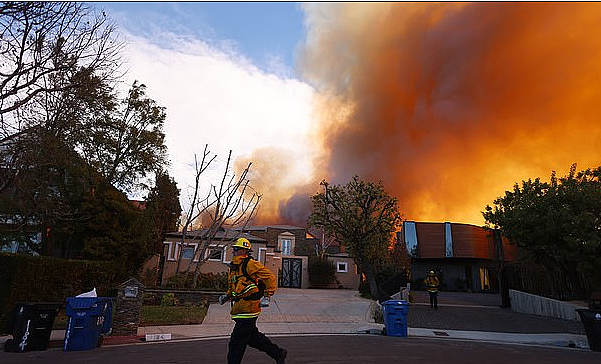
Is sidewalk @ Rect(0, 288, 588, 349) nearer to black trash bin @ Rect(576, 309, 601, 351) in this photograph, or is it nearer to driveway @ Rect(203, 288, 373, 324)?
driveway @ Rect(203, 288, 373, 324)

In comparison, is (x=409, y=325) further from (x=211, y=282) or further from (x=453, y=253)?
(x=453, y=253)

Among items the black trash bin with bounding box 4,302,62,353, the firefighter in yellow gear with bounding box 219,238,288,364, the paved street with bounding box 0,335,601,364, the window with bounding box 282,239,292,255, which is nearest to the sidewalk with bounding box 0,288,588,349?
the black trash bin with bounding box 4,302,62,353

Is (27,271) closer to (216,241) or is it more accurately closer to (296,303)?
(296,303)

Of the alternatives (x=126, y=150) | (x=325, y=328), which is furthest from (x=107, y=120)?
(x=325, y=328)

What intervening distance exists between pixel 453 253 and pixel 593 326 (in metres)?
26.8

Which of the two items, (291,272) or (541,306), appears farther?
(291,272)

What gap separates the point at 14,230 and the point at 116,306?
8.24 m

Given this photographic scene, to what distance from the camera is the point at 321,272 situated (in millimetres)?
31281

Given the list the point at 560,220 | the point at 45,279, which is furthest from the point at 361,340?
the point at 45,279

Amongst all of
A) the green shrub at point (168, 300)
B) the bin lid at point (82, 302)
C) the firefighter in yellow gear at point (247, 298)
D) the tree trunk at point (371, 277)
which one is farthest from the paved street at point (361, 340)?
the tree trunk at point (371, 277)

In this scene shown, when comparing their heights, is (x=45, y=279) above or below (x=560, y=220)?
below

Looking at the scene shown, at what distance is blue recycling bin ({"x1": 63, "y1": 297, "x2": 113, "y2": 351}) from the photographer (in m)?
8.20

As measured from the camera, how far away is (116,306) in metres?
10.1

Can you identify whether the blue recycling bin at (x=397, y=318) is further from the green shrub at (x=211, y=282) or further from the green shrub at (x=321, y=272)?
the green shrub at (x=321, y=272)
